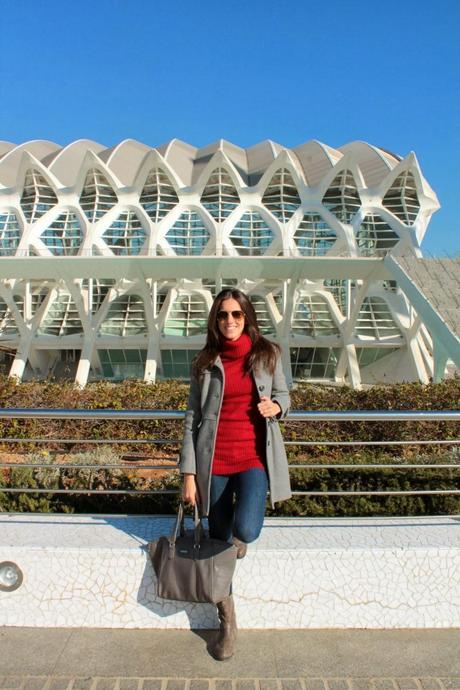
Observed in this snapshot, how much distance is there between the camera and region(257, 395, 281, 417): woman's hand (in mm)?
2848

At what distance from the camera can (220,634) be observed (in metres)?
2.99

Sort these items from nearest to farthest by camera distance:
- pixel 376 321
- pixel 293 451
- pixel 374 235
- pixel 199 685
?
pixel 199 685
pixel 293 451
pixel 376 321
pixel 374 235

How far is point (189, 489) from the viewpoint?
2900mm

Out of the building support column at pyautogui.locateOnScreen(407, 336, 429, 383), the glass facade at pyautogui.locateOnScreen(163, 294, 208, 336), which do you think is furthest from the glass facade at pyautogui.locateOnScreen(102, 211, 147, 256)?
the building support column at pyautogui.locateOnScreen(407, 336, 429, 383)

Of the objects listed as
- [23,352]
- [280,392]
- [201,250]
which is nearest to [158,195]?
[201,250]

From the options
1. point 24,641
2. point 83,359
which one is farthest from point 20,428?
point 83,359

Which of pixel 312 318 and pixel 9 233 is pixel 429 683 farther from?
pixel 9 233

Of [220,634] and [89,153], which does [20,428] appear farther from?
[89,153]

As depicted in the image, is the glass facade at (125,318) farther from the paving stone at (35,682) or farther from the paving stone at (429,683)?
the paving stone at (429,683)

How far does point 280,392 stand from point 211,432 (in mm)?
477

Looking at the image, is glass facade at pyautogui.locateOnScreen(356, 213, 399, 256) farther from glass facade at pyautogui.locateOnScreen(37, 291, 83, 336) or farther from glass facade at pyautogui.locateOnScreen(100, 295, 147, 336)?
glass facade at pyautogui.locateOnScreen(37, 291, 83, 336)

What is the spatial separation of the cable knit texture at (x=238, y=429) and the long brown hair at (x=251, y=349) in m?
0.11

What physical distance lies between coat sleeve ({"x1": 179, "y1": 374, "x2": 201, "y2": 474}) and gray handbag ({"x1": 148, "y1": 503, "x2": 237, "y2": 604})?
0.26 metres

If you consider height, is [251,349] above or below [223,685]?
above
